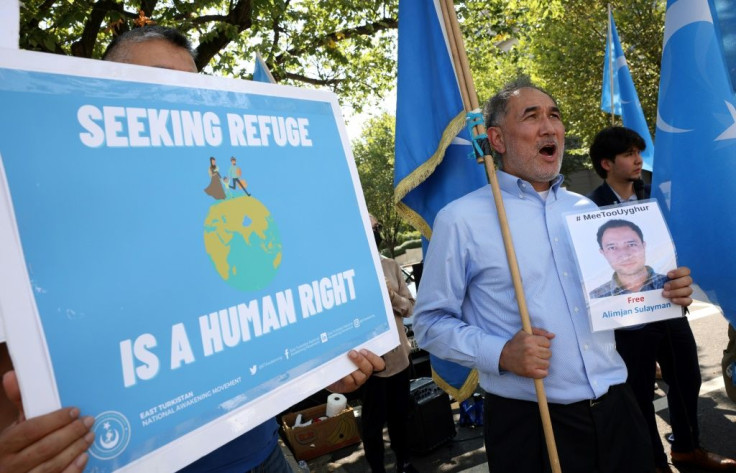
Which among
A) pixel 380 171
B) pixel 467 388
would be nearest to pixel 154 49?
pixel 467 388

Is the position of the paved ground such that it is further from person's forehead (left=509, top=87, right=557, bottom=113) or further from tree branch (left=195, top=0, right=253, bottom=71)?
tree branch (left=195, top=0, right=253, bottom=71)

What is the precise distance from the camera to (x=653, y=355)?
3588mm

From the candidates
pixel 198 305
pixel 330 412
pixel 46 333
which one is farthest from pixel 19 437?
pixel 330 412

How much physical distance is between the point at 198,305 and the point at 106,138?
379mm

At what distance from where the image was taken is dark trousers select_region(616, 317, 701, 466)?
3523 millimetres

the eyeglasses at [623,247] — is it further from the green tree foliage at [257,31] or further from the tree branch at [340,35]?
the tree branch at [340,35]

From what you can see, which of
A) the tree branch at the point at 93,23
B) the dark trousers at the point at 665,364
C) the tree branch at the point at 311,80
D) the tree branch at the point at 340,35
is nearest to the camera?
the dark trousers at the point at 665,364

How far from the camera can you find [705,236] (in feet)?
8.42

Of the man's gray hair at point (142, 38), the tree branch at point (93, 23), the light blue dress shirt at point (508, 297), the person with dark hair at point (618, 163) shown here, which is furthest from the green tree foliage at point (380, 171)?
the man's gray hair at point (142, 38)

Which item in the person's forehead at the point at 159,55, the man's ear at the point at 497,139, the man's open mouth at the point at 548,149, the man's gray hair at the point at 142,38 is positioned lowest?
the man's open mouth at the point at 548,149

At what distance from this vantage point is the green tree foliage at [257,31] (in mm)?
5629

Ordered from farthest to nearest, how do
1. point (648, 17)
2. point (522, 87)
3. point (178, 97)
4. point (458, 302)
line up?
→ point (648, 17) → point (522, 87) → point (458, 302) → point (178, 97)

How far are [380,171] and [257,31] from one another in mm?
18184

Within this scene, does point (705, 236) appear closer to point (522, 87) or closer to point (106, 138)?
point (522, 87)
